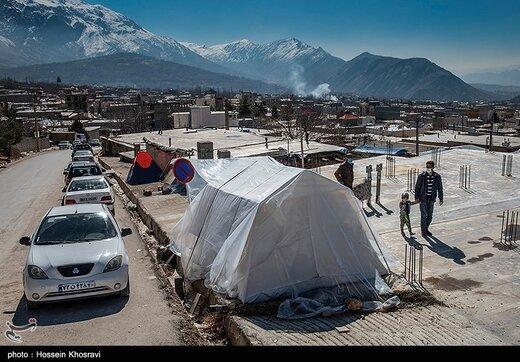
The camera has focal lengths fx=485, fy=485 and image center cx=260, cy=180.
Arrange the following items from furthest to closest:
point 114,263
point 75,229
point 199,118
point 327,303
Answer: point 199,118
point 75,229
point 114,263
point 327,303

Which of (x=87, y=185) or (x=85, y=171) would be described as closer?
(x=87, y=185)

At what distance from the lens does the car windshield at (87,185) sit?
1502cm

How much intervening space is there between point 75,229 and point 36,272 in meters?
1.44

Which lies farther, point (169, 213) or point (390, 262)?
point (169, 213)

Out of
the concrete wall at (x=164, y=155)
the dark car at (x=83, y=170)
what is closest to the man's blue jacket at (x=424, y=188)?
the concrete wall at (x=164, y=155)

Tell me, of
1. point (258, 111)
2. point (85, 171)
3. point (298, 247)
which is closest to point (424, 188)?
point (298, 247)

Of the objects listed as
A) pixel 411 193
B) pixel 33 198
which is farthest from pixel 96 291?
pixel 33 198

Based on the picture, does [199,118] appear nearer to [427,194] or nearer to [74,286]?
[427,194]

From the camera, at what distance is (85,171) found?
1959 centimetres

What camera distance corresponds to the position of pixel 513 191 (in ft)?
43.9

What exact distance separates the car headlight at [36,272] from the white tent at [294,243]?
236 centimetres

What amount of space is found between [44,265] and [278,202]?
343 centimetres

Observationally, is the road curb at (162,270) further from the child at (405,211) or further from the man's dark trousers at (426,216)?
the man's dark trousers at (426,216)
